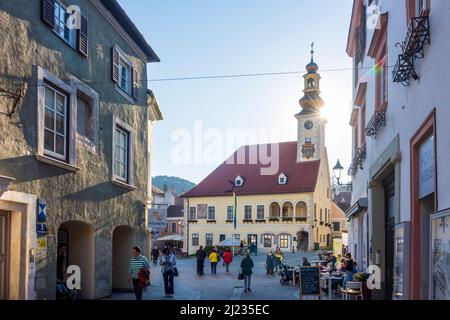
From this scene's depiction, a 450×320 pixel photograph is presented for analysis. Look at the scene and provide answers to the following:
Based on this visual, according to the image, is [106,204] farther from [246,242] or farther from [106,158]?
[246,242]

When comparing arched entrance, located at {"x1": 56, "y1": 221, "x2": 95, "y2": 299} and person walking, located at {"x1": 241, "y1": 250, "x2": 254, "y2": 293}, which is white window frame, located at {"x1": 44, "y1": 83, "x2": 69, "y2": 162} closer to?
arched entrance, located at {"x1": 56, "y1": 221, "x2": 95, "y2": 299}

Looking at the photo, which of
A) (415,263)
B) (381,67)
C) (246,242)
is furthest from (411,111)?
(246,242)

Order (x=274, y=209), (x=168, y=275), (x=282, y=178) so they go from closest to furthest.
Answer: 1. (x=168, y=275)
2. (x=274, y=209)
3. (x=282, y=178)

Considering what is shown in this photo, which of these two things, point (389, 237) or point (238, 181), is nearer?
point (389, 237)

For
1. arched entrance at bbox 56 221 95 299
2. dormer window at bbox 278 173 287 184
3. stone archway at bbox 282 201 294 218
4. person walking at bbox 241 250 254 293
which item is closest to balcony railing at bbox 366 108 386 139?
person walking at bbox 241 250 254 293

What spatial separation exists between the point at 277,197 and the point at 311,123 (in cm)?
1099

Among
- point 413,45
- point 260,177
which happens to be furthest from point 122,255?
point 260,177

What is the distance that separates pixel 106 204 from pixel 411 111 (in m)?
9.33

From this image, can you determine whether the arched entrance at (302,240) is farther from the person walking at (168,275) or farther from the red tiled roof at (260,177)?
the person walking at (168,275)

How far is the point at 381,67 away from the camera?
13.2m

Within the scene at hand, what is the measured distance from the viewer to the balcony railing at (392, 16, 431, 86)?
7432 millimetres

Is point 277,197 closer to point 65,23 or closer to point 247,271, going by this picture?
point 247,271

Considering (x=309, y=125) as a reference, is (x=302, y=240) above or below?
below

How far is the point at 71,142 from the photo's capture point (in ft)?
40.9
